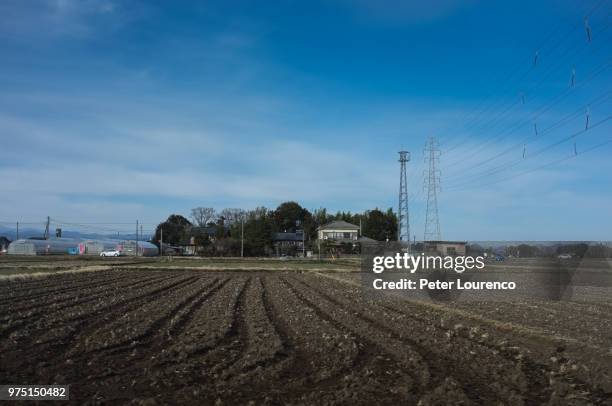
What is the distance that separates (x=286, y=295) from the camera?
2684 centimetres

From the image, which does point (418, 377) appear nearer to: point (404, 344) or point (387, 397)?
point (387, 397)

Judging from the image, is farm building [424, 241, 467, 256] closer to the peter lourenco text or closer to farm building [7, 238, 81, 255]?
the peter lourenco text

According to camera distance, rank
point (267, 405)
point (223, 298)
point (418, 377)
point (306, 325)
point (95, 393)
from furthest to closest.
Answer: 1. point (223, 298)
2. point (306, 325)
3. point (418, 377)
4. point (95, 393)
5. point (267, 405)

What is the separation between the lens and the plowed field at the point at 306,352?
916 cm

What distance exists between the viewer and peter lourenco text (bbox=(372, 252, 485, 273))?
78.4 feet

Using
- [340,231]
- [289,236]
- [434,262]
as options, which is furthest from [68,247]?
[434,262]

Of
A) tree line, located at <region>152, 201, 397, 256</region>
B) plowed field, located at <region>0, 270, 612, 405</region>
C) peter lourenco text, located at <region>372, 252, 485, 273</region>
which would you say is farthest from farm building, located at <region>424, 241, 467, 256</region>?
tree line, located at <region>152, 201, 397, 256</region>

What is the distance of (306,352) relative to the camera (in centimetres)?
1255

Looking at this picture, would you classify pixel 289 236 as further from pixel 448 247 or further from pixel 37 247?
pixel 448 247

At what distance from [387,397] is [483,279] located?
2100 centimetres

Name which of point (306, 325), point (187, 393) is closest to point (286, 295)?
point (306, 325)

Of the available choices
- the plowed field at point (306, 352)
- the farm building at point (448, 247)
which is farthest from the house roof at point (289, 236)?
the plowed field at point (306, 352)

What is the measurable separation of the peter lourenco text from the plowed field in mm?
2286

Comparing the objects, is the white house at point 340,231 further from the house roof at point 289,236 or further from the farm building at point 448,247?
the farm building at point 448,247
